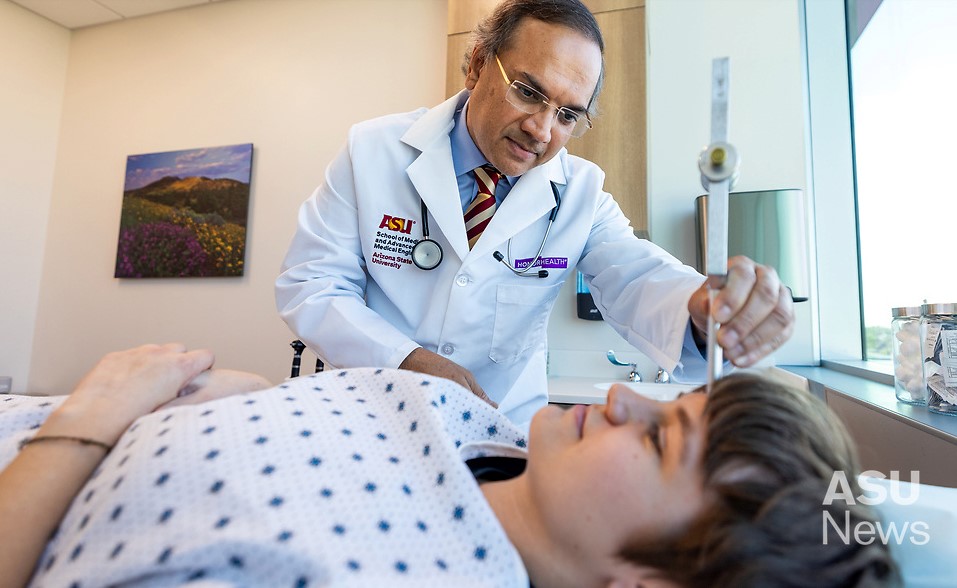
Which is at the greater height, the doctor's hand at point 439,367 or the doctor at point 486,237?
the doctor at point 486,237

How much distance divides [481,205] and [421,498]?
890 mm

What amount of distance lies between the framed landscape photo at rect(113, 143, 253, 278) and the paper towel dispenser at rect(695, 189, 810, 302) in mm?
2463

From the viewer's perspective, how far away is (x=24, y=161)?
11.1ft

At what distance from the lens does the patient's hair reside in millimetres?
546

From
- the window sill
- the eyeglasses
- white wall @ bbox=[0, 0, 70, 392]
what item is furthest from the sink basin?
white wall @ bbox=[0, 0, 70, 392]

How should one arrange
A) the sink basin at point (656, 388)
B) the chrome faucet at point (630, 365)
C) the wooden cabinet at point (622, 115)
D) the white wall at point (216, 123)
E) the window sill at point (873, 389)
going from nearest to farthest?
the window sill at point (873, 389), the sink basin at point (656, 388), the wooden cabinet at point (622, 115), the chrome faucet at point (630, 365), the white wall at point (216, 123)

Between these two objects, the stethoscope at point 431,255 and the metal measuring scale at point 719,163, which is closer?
the metal measuring scale at point 719,163

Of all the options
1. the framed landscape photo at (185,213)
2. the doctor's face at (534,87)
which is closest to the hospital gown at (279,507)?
the doctor's face at (534,87)

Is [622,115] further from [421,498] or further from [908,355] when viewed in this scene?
[421,498]

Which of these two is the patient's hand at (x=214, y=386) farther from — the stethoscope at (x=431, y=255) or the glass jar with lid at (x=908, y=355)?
the glass jar with lid at (x=908, y=355)

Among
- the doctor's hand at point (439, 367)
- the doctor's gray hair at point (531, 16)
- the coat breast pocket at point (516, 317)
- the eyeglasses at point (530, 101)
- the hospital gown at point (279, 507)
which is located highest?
the doctor's gray hair at point (531, 16)

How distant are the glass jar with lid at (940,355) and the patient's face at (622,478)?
0.54 m

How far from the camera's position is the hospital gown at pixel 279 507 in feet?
1.79

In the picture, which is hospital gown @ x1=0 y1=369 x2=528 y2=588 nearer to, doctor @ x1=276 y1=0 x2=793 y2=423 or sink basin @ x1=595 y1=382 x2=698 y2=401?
doctor @ x1=276 y1=0 x2=793 y2=423
